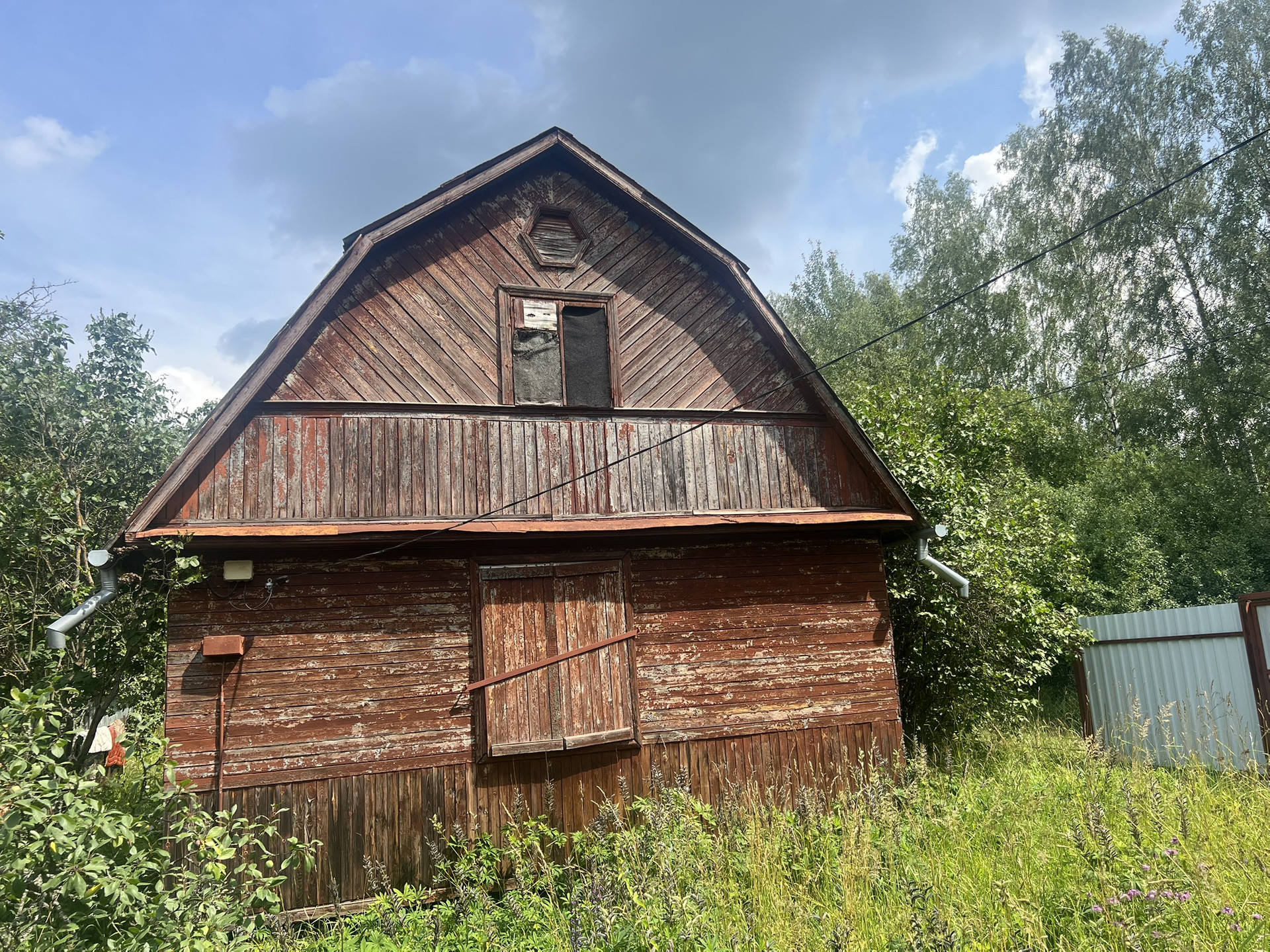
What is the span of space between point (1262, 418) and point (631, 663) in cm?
1720

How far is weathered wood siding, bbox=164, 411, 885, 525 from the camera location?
22.5 ft

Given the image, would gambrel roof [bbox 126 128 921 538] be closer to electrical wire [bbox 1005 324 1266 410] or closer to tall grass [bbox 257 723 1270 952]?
tall grass [bbox 257 723 1270 952]

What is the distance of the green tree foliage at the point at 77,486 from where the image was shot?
7922mm

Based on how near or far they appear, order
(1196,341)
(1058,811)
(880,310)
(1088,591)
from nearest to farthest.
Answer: (1058,811)
(1088,591)
(1196,341)
(880,310)

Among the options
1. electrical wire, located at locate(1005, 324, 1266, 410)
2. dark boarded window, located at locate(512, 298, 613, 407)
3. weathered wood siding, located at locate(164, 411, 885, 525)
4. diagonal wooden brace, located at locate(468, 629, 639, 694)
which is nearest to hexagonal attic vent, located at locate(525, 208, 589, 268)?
dark boarded window, located at locate(512, 298, 613, 407)

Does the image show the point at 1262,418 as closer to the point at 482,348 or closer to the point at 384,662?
the point at 482,348

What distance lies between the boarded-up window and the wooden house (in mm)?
24

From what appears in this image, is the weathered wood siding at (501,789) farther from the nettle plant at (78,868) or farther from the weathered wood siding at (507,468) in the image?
the weathered wood siding at (507,468)

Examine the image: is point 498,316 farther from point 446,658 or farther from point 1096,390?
point 1096,390

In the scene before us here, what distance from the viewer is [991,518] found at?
1148 centimetres

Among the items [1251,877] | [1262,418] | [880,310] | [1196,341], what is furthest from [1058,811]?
[880,310]

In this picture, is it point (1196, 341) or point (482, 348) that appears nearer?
point (482, 348)

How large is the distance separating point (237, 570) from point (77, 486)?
16.1 ft

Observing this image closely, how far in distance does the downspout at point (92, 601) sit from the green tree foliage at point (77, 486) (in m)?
0.21
